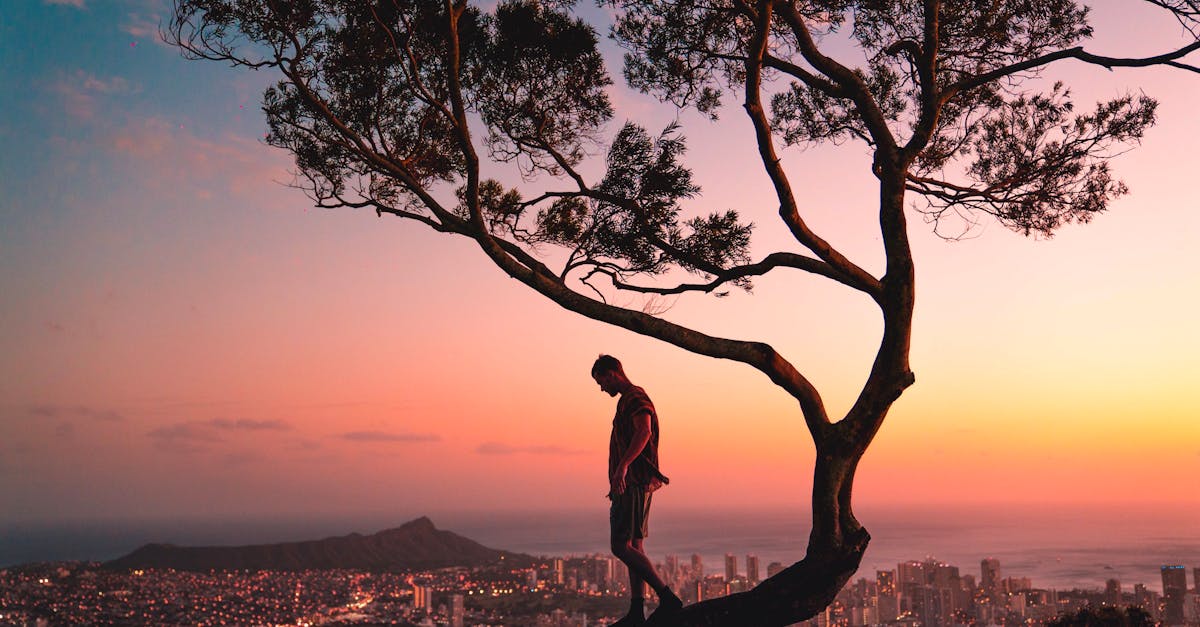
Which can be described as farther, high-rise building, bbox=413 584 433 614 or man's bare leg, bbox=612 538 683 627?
high-rise building, bbox=413 584 433 614

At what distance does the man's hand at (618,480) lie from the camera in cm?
443

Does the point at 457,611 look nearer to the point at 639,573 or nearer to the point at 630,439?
the point at 639,573

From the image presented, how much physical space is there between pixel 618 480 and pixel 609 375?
551mm

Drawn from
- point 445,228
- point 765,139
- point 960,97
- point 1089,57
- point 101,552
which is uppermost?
point 960,97

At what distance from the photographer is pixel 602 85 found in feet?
20.1

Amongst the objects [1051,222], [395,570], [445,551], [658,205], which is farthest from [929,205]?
[445,551]

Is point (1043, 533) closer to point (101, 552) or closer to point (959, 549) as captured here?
point (959, 549)

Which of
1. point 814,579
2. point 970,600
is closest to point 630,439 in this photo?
point 814,579

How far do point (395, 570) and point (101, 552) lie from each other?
1583 inches

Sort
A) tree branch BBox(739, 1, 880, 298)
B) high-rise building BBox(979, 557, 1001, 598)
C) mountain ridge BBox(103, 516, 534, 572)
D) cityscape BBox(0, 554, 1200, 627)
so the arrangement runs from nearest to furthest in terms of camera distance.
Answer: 1. tree branch BBox(739, 1, 880, 298)
2. cityscape BBox(0, 554, 1200, 627)
3. high-rise building BBox(979, 557, 1001, 598)
4. mountain ridge BBox(103, 516, 534, 572)

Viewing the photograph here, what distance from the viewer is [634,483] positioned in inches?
178

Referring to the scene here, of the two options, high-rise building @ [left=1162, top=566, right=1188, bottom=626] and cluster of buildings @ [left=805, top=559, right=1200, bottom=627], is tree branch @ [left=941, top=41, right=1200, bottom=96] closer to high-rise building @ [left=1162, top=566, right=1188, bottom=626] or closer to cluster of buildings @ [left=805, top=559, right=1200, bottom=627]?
cluster of buildings @ [left=805, top=559, right=1200, bottom=627]

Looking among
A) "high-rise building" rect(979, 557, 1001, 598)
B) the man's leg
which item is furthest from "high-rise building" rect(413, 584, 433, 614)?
the man's leg

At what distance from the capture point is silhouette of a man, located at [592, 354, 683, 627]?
174 inches
